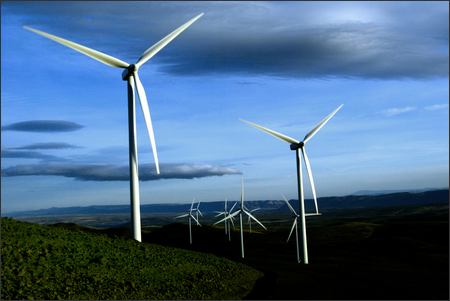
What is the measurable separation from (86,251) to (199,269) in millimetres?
11845

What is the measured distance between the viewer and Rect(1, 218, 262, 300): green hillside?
4234cm

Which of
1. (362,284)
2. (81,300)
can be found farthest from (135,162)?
(362,284)

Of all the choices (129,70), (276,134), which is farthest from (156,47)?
(276,134)

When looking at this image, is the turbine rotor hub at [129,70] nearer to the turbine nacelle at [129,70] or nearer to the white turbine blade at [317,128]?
the turbine nacelle at [129,70]

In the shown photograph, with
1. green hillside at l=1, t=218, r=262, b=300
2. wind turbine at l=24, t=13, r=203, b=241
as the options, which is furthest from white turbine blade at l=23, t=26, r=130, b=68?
green hillside at l=1, t=218, r=262, b=300

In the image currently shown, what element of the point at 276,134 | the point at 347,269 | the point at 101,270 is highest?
the point at 276,134

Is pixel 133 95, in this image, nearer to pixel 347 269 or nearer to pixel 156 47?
pixel 156 47

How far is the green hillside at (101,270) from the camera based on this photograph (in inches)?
1667

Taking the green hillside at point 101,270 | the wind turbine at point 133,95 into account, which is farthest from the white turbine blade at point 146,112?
the green hillside at point 101,270

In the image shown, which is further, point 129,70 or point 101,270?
point 129,70

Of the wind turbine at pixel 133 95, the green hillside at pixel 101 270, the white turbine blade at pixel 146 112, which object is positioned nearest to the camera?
the green hillside at pixel 101 270

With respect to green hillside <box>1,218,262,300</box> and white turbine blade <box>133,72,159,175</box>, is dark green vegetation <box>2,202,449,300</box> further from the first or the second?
white turbine blade <box>133,72,159,175</box>

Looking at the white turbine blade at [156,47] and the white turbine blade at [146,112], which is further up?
the white turbine blade at [156,47]

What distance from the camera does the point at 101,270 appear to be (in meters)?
48.9
